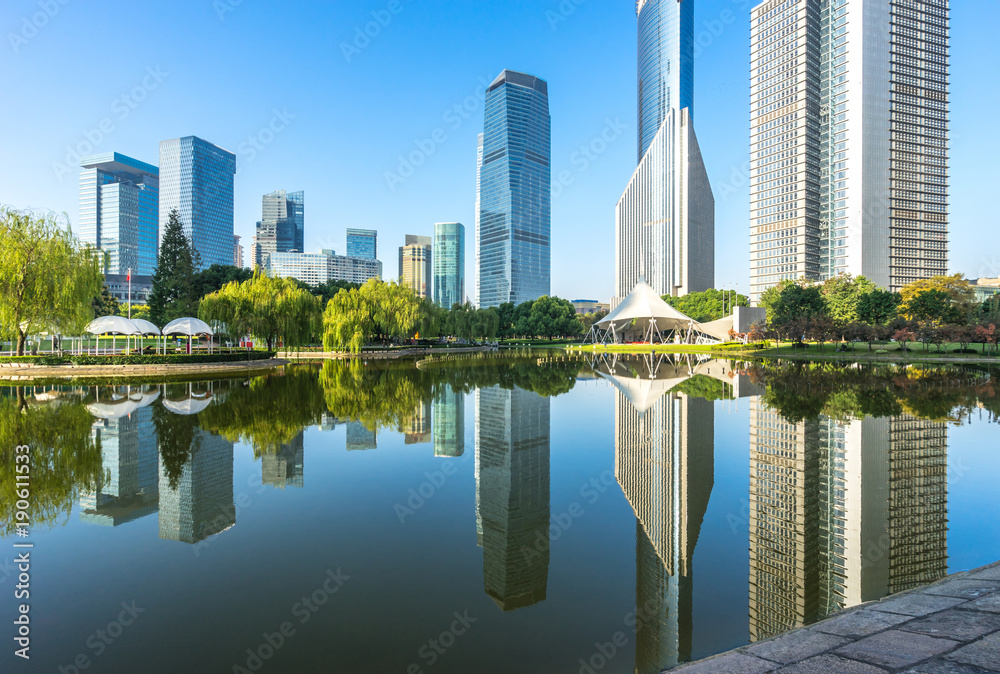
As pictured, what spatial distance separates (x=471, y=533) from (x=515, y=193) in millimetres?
133758

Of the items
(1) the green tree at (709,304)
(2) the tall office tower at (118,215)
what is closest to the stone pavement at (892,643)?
(1) the green tree at (709,304)

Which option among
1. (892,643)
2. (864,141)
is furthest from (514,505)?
(864,141)

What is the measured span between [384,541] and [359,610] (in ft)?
4.77

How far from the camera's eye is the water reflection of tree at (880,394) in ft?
42.9

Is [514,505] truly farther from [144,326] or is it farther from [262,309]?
[144,326]

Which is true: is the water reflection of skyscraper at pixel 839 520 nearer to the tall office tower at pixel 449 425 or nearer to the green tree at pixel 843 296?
the tall office tower at pixel 449 425

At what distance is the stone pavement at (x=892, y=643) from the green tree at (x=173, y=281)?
181ft

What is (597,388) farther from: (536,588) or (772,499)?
(536,588)

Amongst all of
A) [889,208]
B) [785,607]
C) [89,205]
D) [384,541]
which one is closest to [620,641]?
[785,607]

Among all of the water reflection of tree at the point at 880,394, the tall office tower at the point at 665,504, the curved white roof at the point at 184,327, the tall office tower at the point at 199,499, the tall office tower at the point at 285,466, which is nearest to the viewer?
the tall office tower at the point at 665,504

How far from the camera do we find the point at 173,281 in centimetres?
4981

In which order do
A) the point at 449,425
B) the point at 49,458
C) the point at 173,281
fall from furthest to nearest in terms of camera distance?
the point at 173,281, the point at 449,425, the point at 49,458

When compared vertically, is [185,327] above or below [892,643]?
above
